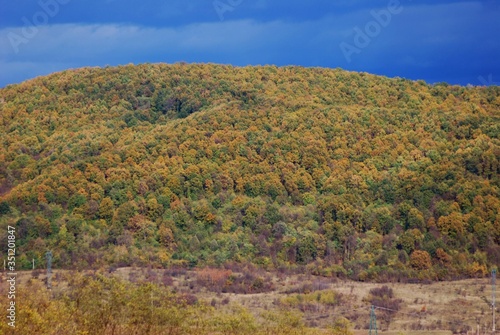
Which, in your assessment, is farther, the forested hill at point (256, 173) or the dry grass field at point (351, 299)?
the forested hill at point (256, 173)

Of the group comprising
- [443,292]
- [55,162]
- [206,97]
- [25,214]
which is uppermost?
[206,97]

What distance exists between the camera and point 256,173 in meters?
99.6

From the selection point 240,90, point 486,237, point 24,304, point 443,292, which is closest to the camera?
point 24,304

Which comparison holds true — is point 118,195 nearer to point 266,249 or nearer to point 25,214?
point 25,214

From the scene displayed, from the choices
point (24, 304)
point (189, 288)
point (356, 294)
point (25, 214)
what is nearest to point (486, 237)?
point (356, 294)

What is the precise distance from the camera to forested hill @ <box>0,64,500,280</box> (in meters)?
84.8

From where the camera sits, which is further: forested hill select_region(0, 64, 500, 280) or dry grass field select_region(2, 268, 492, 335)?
forested hill select_region(0, 64, 500, 280)

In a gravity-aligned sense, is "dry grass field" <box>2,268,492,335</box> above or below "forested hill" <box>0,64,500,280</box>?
below

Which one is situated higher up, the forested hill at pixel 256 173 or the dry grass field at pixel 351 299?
the forested hill at pixel 256 173

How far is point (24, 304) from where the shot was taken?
26.8m

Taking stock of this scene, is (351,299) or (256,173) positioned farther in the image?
(256,173)

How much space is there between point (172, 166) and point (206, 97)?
25425mm

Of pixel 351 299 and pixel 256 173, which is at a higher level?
pixel 256 173

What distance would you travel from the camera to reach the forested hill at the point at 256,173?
278 feet
